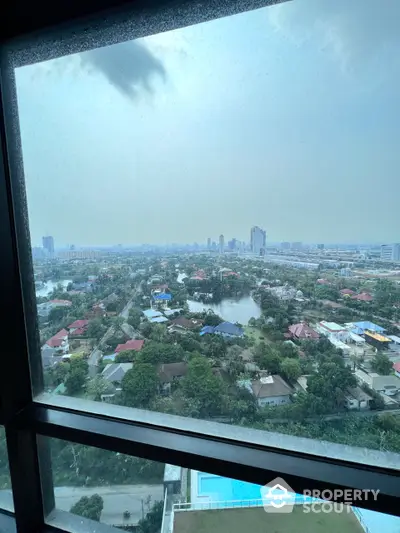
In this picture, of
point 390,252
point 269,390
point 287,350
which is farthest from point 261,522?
point 390,252

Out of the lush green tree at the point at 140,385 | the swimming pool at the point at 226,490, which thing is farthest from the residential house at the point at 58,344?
the swimming pool at the point at 226,490

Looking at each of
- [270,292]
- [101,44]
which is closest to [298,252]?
[270,292]

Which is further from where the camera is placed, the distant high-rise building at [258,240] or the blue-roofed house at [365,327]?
the distant high-rise building at [258,240]

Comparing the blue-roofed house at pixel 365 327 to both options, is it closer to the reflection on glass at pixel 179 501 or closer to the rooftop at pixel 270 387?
the rooftop at pixel 270 387

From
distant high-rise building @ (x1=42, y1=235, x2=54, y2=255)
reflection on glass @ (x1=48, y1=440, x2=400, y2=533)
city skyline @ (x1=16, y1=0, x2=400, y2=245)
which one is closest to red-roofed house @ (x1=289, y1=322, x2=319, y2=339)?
city skyline @ (x1=16, y1=0, x2=400, y2=245)

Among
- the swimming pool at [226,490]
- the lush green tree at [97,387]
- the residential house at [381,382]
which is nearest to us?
the residential house at [381,382]

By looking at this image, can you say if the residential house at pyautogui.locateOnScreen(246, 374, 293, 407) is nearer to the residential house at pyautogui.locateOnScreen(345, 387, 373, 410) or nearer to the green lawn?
the residential house at pyautogui.locateOnScreen(345, 387, 373, 410)
